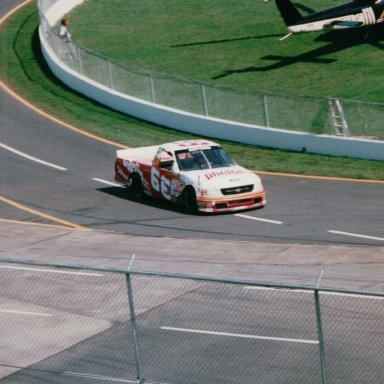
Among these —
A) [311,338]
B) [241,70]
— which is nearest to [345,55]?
[241,70]

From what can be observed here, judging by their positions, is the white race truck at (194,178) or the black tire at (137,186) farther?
the black tire at (137,186)

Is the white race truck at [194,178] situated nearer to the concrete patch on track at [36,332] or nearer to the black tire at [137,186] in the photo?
the black tire at [137,186]

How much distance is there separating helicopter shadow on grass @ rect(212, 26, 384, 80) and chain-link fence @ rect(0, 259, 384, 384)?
2507 cm

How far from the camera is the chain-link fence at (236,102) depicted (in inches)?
1162

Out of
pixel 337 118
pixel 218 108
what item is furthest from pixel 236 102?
pixel 337 118

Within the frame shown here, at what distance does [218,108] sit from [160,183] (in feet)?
26.4

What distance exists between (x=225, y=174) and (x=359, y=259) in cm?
594

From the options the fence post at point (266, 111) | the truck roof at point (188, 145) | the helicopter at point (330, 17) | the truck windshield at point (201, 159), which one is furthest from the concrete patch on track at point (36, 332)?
the helicopter at point (330, 17)

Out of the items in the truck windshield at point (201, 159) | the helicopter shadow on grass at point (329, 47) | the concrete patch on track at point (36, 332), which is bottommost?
the helicopter shadow on grass at point (329, 47)

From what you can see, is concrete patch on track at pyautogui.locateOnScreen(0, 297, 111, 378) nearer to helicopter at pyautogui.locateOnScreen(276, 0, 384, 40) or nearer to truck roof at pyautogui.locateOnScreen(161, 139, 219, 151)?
truck roof at pyautogui.locateOnScreen(161, 139, 219, 151)

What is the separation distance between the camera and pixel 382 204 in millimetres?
24531

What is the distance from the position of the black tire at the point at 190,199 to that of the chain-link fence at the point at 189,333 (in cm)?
952

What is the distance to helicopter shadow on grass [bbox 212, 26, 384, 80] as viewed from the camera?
39.4m

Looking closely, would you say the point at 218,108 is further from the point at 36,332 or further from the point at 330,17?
the point at 36,332
